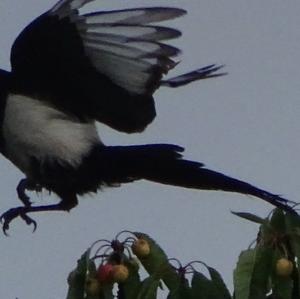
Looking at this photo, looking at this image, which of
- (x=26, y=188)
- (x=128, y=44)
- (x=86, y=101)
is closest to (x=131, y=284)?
(x=128, y=44)

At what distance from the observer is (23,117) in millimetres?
3658

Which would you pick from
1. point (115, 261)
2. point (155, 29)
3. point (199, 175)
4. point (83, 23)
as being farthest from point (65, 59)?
point (115, 261)

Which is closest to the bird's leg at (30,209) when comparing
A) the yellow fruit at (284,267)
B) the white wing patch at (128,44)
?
the white wing patch at (128,44)

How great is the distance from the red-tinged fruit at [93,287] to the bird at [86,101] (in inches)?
33.3

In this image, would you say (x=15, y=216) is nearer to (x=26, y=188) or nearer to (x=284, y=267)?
(x=26, y=188)

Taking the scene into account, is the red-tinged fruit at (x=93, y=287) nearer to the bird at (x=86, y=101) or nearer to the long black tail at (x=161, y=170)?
the long black tail at (x=161, y=170)

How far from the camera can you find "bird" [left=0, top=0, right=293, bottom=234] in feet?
10.8

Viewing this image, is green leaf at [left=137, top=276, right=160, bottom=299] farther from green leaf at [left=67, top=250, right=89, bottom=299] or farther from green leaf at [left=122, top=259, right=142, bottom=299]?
green leaf at [left=67, top=250, right=89, bottom=299]

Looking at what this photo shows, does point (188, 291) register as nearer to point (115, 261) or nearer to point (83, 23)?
point (115, 261)

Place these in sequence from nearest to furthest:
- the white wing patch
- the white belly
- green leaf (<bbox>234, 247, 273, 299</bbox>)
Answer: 1. green leaf (<bbox>234, 247, 273, 299</bbox>)
2. the white wing patch
3. the white belly

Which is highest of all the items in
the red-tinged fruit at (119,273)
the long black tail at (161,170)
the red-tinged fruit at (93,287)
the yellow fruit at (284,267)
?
the long black tail at (161,170)

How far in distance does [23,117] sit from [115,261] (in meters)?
1.35

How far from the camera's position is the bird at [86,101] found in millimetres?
3307

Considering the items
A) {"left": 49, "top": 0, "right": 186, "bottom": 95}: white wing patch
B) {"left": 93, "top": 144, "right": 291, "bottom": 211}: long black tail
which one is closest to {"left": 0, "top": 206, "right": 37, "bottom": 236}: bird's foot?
{"left": 93, "top": 144, "right": 291, "bottom": 211}: long black tail
